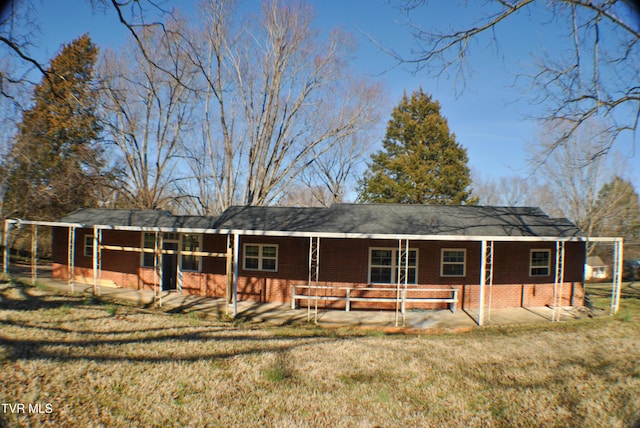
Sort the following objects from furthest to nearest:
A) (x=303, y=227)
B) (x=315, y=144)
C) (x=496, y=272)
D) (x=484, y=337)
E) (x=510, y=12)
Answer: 1. (x=315, y=144)
2. (x=496, y=272)
3. (x=303, y=227)
4. (x=484, y=337)
5. (x=510, y=12)

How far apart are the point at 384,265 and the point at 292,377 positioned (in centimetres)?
768

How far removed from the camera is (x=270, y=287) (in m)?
13.1

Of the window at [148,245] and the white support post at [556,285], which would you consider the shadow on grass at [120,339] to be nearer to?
the window at [148,245]

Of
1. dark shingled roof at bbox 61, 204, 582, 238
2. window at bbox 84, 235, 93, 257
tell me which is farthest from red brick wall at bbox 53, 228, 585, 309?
window at bbox 84, 235, 93, 257

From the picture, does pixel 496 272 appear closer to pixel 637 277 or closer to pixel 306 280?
pixel 306 280

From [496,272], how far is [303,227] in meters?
7.70

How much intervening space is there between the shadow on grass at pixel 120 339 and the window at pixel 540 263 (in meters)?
9.28

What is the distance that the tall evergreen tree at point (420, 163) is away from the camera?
98.0ft

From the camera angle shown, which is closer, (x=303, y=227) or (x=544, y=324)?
(x=544, y=324)

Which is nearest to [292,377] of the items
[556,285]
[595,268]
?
[556,285]

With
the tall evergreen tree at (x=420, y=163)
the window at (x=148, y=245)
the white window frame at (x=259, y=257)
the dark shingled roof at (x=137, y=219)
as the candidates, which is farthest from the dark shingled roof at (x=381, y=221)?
the tall evergreen tree at (x=420, y=163)

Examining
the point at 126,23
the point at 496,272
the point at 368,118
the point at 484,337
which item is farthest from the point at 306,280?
the point at 368,118

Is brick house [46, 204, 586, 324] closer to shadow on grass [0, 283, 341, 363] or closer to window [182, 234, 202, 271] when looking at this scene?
window [182, 234, 202, 271]

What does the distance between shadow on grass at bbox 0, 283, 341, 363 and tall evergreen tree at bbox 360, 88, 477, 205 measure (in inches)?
904
